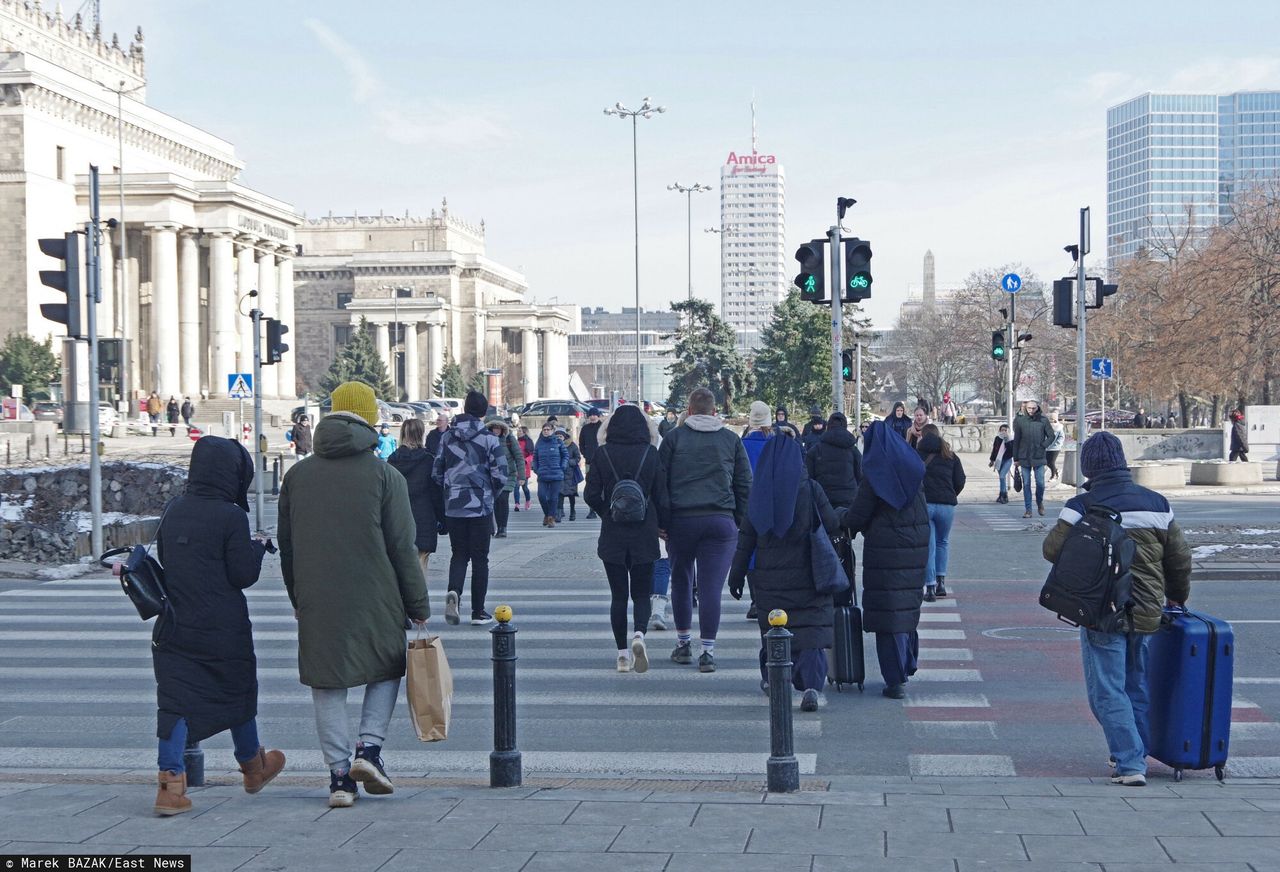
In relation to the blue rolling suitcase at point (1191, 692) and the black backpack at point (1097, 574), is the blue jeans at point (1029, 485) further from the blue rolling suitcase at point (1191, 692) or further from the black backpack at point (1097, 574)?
the black backpack at point (1097, 574)

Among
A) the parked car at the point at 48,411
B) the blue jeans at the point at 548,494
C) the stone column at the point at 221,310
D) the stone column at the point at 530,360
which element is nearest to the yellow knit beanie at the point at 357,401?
the blue jeans at the point at 548,494

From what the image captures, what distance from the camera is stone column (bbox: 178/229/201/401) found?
94.8m

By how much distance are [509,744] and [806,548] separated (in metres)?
2.89

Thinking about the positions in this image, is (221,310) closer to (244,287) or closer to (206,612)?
(244,287)

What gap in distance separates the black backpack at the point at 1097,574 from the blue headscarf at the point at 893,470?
2250mm

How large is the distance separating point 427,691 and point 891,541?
13.0 feet

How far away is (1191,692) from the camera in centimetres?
737

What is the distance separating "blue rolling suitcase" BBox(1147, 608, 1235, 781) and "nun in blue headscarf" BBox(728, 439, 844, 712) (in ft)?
7.67

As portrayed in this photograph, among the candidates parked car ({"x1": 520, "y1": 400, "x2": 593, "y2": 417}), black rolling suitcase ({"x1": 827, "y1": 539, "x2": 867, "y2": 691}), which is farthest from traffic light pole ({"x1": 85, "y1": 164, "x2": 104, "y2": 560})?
parked car ({"x1": 520, "y1": 400, "x2": 593, "y2": 417})

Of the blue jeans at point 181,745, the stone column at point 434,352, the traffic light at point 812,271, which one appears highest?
the stone column at point 434,352

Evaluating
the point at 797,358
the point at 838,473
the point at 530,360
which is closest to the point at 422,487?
the point at 838,473

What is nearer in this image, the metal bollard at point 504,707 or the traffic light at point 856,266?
the metal bollard at point 504,707

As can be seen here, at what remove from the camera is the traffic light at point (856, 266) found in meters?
18.5

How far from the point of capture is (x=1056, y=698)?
32.3 feet
